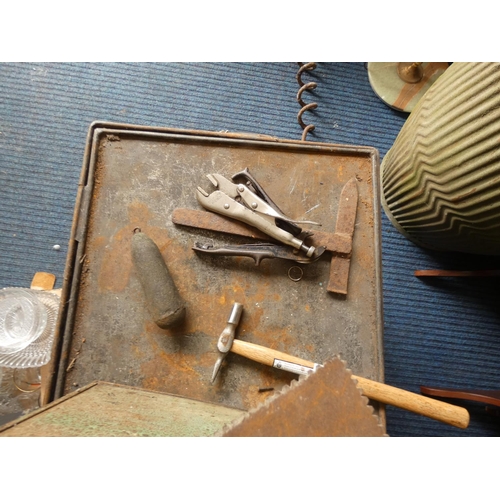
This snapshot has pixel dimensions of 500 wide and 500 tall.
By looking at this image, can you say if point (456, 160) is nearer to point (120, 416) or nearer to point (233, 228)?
point (233, 228)

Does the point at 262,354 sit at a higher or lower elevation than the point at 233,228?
lower

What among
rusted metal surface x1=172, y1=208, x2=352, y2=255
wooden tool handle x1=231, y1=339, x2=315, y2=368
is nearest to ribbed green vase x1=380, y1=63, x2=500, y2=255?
rusted metal surface x1=172, y1=208, x2=352, y2=255

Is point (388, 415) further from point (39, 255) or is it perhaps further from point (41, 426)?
point (39, 255)

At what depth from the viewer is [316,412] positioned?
60 centimetres

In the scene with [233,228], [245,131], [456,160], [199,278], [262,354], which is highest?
[245,131]

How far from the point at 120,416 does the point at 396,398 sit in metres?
0.60

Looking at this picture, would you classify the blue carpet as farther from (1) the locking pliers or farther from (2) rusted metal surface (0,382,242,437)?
(2) rusted metal surface (0,382,242,437)

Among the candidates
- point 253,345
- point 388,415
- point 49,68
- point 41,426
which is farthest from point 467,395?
point 49,68

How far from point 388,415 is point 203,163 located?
3.75 feet

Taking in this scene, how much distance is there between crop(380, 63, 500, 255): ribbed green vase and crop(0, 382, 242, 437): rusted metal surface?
78 cm

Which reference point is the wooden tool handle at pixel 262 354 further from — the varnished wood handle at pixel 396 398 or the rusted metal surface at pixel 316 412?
the rusted metal surface at pixel 316 412

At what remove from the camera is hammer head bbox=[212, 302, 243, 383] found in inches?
34.0

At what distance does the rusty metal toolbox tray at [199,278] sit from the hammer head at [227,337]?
3 cm

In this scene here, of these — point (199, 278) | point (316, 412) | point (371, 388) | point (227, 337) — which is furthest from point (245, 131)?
point (316, 412)
